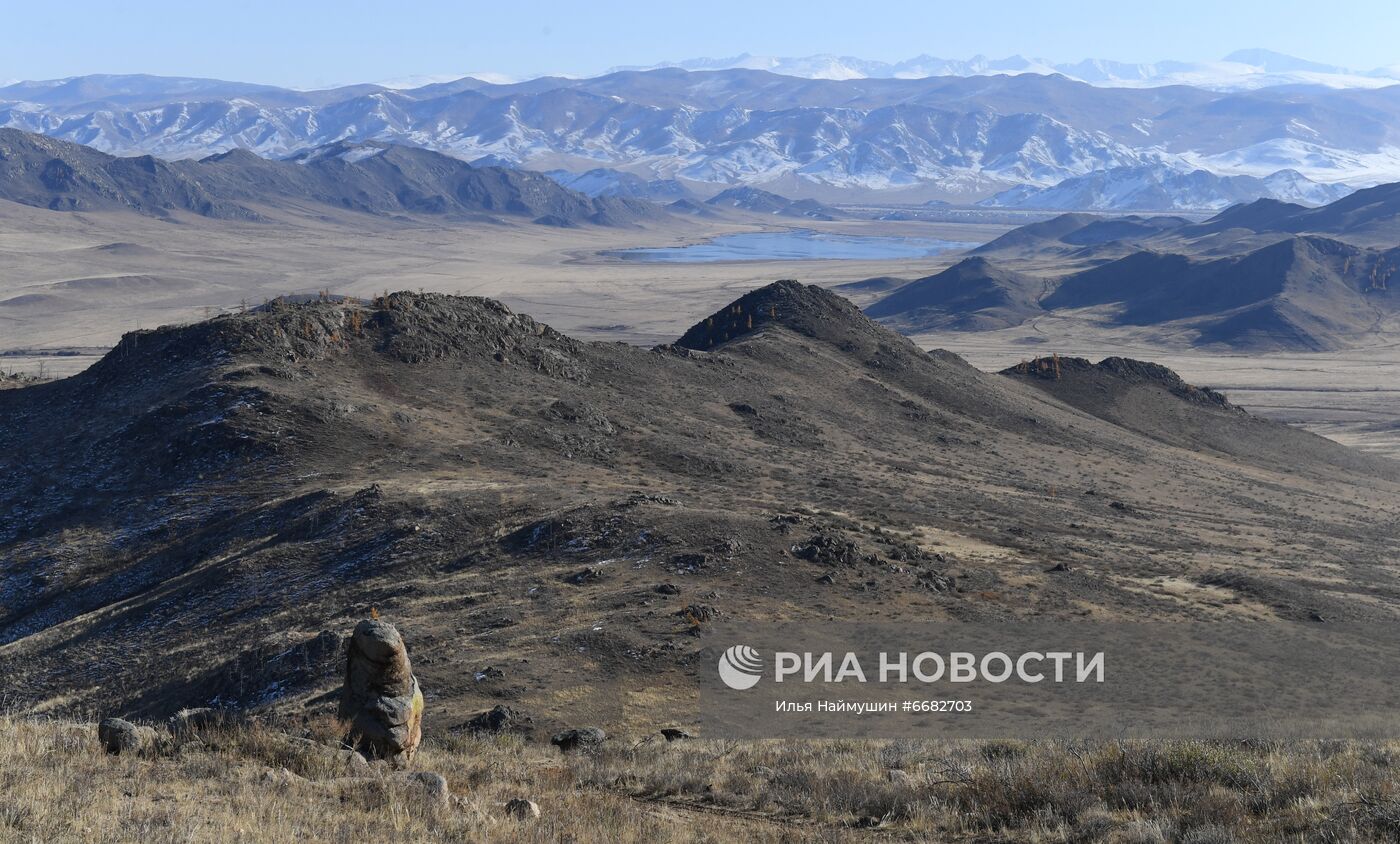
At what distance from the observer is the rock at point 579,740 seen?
17.0 m

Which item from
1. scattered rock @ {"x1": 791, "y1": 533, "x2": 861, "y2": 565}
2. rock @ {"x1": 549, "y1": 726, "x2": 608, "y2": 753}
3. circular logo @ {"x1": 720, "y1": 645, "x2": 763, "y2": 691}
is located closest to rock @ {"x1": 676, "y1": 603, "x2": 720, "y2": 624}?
circular logo @ {"x1": 720, "y1": 645, "x2": 763, "y2": 691}

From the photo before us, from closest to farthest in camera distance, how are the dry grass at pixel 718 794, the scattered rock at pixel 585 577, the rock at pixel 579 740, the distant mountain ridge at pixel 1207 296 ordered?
the dry grass at pixel 718 794, the rock at pixel 579 740, the scattered rock at pixel 585 577, the distant mountain ridge at pixel 1207 296

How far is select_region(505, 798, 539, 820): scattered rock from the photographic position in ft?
37.4

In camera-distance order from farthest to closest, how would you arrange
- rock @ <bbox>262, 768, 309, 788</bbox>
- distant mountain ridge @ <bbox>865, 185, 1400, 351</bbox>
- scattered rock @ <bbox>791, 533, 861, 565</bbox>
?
1. distant mountain ridge @ <bbox>865, 185, 1400, 351</bbox>
2. scattered rock @ <bbox>791, 533, 861, 565</bbox>
3. rock @ <bbox>262, 768, 309, 788</bbox>

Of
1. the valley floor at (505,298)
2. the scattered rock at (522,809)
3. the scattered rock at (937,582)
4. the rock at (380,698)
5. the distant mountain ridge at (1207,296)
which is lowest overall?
the valley floor at (505,298)

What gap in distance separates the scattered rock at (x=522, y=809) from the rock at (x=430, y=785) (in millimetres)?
567

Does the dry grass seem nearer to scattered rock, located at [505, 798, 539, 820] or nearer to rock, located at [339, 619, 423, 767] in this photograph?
scattered rock, located at [505, 798, 539, 820]

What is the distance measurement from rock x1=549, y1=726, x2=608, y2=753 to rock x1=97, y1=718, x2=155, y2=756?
558cm

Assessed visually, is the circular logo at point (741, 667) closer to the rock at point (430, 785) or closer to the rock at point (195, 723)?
the rock at point (195, 723)

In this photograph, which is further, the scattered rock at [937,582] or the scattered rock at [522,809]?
the scattered rock at [937,582]

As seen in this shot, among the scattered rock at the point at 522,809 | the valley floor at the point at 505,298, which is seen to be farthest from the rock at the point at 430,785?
the valley floor at the point at 505,298

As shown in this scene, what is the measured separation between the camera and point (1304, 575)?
3500cm

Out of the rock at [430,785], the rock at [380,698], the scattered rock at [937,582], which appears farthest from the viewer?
the scattered rock at [937,582]

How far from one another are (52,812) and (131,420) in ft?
98.2
